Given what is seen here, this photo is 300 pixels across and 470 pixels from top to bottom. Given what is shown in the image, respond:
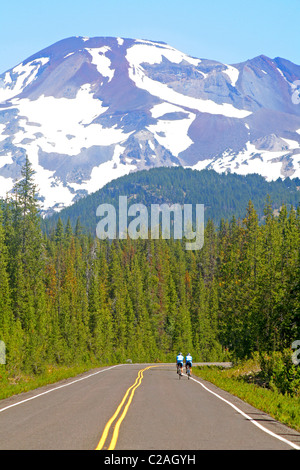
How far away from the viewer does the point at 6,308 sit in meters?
56.3

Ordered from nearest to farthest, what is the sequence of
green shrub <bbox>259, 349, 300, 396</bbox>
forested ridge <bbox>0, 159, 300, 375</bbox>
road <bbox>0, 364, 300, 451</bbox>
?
road <bbox>0, 364, 300, 451</bbox> < green shrub <bbox>259, 349, 300, 396</bbox> < forested ridge <bbox>0, 159, 300, 375</bbox>

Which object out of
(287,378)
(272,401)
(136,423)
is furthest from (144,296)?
(136,423)

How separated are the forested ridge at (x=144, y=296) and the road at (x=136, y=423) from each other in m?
12.4

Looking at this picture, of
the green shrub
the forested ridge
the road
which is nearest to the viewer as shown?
the road

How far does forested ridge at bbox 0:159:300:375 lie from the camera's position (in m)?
45.1

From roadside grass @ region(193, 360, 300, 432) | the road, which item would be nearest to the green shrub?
roadside grass @ region(193, 360, 300, 432)

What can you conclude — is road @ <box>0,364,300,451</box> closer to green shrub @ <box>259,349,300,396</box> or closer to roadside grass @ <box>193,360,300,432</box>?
roadside grass @ <box>193,360,300,432</box>

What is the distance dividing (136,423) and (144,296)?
97888mm

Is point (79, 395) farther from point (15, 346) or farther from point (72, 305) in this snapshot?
point (72, 305)

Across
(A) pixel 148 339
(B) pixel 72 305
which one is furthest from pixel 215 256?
(B) pixel 72 305

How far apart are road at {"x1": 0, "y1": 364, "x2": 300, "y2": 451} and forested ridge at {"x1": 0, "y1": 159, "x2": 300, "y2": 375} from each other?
1242 centimetres

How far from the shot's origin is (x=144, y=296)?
379 ft

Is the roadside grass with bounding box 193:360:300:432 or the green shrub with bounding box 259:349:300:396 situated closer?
the roadside grass with bounding box 193:360:300:432
